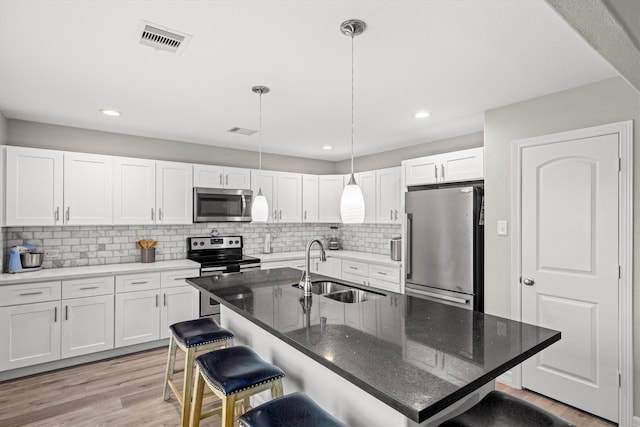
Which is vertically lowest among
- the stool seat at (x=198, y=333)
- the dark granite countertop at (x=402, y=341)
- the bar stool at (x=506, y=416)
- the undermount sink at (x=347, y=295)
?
the stool seat at (x=198, y=333)

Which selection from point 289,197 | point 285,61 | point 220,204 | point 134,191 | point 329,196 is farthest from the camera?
point 329,196

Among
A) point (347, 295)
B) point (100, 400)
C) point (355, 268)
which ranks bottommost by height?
point (100, 400)

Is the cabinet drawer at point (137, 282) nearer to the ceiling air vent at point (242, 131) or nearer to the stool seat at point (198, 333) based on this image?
the stool seat at point (198, 333)

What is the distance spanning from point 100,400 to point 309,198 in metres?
3.48

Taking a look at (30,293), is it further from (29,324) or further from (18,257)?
(18,257)

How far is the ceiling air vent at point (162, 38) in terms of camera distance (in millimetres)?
1814

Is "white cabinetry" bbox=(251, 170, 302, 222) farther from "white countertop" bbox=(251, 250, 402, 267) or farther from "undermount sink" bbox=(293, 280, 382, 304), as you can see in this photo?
"undermount sink" bbox=(293, 280, 382, 304)

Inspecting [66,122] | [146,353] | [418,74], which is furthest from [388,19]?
[146,353]

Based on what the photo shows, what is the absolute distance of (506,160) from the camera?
2.96m

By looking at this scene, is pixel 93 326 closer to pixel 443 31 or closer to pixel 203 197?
pixel 203 197

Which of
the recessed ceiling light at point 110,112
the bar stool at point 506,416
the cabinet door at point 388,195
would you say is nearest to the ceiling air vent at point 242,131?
the recessed ceiling light at point 110,112

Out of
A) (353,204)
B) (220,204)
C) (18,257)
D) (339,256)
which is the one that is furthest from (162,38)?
(339,256)

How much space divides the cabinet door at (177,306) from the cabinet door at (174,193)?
84 centimetres

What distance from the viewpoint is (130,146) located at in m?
4.09
